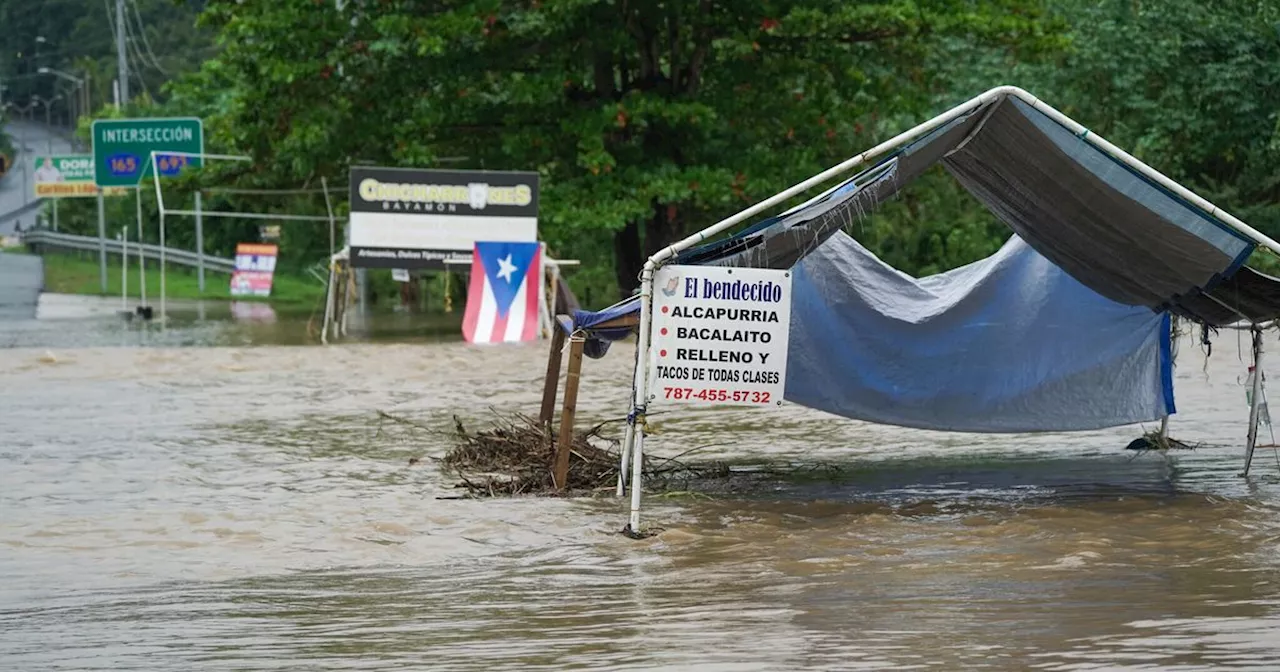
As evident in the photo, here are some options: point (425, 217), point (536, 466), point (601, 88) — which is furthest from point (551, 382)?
point (601, 88)

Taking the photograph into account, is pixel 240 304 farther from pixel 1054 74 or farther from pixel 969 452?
pixel 969 452

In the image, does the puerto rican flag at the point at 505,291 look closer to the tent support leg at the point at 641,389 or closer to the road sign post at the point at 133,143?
the tent support leg at the point at 641,389

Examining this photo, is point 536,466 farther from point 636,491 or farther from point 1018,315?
point 1018,315

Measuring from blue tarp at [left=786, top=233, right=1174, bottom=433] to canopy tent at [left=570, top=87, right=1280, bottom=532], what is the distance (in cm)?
1

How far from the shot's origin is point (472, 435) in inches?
615

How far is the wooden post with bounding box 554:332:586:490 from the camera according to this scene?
11461mm

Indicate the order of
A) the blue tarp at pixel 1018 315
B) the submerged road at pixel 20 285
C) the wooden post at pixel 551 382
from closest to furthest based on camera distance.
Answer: the blue tarp at pixel 1018 315 < the wooden post at pixel 551 382 < the submerged road at pixel 20 285

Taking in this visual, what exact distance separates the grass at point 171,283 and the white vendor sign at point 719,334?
30174 mm

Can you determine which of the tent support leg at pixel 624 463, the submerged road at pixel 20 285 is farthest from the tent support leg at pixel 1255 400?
the submerged road at pixel 20 285

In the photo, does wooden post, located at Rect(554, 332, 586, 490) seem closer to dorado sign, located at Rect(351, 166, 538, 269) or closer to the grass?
dorado sign, located at Rect(351, 166, 538, 269)

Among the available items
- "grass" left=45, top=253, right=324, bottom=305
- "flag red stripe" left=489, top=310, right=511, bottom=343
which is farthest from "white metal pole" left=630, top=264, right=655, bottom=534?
"grass" left=45, top=253, right=324, bottom=305

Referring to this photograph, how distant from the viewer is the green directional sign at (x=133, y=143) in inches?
1570

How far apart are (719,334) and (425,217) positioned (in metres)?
16.8

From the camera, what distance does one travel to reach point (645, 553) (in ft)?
33.1
